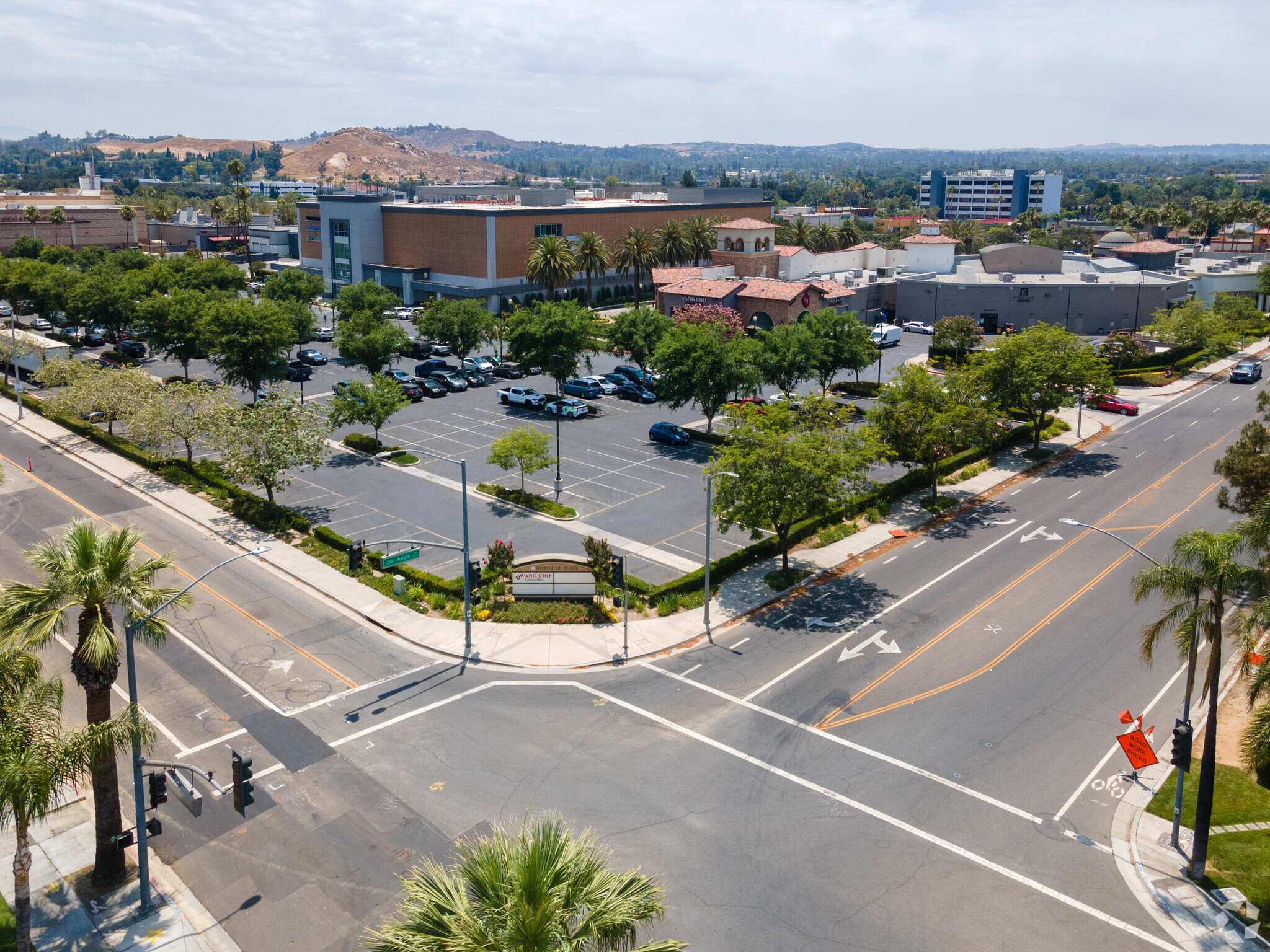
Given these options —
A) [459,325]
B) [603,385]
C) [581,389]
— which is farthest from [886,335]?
[459,325]

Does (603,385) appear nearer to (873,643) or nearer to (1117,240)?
(873,643)

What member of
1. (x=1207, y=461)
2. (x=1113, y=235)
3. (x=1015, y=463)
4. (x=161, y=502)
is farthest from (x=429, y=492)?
(x=1113, y=235)

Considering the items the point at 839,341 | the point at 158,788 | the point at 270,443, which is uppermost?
the point at 839,341

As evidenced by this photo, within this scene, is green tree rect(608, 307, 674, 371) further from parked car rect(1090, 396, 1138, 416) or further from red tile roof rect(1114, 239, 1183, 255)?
red tile roof rect(1114, 239, 1183, 255)

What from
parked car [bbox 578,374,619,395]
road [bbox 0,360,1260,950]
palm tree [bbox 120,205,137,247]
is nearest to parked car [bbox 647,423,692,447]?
parked car [bbox 578,374,619,395]

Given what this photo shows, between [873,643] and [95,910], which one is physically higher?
[873,643]

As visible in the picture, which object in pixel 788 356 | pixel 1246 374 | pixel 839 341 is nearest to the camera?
pixel 788 356
